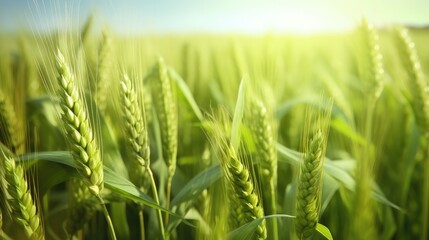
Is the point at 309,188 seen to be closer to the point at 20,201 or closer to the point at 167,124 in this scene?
the point at 167,124

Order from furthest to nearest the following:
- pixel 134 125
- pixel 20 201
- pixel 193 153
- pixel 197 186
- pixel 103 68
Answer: pixel 193 153, pixel 103 68, pixel 197 186, pixel 134 125, pixel 20 201

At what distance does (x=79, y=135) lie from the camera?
2.53 feet

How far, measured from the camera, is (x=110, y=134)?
115 cm

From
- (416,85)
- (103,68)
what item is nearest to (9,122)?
(103,68)

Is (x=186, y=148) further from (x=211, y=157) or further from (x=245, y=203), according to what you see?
(x=245, y=203)

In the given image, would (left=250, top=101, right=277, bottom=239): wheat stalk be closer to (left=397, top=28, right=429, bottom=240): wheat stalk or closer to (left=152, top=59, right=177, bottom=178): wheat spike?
(left=152, top=59, right=177, bottom=178): wheat spike

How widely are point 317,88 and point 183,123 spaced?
0.85 metres

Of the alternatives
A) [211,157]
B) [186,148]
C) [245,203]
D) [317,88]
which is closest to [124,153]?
[186,148]

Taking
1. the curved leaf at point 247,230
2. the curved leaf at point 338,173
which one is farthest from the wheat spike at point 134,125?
the curved leaf at point 338,173

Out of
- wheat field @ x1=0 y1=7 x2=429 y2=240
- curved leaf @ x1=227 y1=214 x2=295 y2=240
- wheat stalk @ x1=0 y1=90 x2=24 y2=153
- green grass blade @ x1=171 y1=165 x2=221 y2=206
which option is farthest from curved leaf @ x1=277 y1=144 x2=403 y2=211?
wheat stalk @ x1=0 y1=90 x2=24 y2=153

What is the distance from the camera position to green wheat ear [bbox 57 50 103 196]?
78 cm

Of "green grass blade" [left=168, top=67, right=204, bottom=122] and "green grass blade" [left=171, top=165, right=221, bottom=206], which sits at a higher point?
"green grass blade" [left=168, top=67, right=204, bottom=122]

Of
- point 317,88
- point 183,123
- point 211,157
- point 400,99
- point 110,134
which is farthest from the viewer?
point 317,88

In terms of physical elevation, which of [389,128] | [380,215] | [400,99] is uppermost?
[400,99]
